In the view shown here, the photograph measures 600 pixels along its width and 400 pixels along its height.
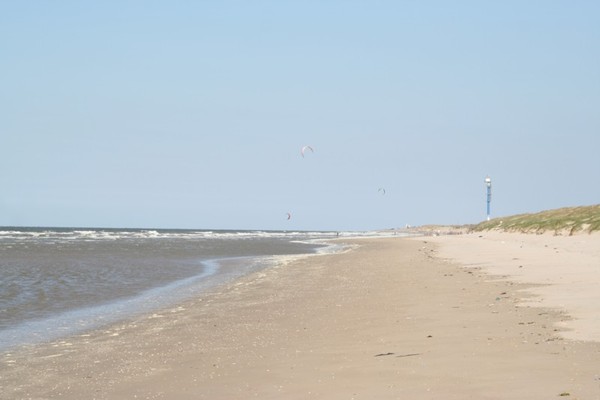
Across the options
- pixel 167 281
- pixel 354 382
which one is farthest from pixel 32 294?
pixel 354 382

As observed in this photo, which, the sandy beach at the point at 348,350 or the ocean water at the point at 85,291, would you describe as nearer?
the sandy beach at the point at 348,350

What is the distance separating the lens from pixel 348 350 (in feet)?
32.7

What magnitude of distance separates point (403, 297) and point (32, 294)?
10423 millimetres

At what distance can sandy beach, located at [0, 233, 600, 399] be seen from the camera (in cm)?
754

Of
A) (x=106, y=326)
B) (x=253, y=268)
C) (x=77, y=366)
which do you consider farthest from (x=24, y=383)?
(x=253, y=268)

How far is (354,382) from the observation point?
7.81 meters

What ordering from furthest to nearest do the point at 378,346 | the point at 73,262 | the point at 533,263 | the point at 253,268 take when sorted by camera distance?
the point at 73,262 → the point at 253,268 → the point at 533,263 → the point at 378,346

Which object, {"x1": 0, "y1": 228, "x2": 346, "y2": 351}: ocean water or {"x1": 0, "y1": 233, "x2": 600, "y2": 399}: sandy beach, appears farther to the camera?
{"x1": 0, "y1": 228, "x2": 346, "y2": 351}: ocean water

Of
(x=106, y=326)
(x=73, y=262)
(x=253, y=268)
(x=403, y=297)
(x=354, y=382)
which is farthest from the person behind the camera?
(x=73, y=262)

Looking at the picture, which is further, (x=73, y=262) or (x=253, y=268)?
(x=73, y=262)

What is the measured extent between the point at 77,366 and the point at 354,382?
14.0 ft

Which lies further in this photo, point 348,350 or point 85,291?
point 85,291

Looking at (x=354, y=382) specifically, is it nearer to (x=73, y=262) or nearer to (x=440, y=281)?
(x=440, y=281)

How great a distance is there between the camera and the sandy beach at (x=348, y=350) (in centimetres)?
754
